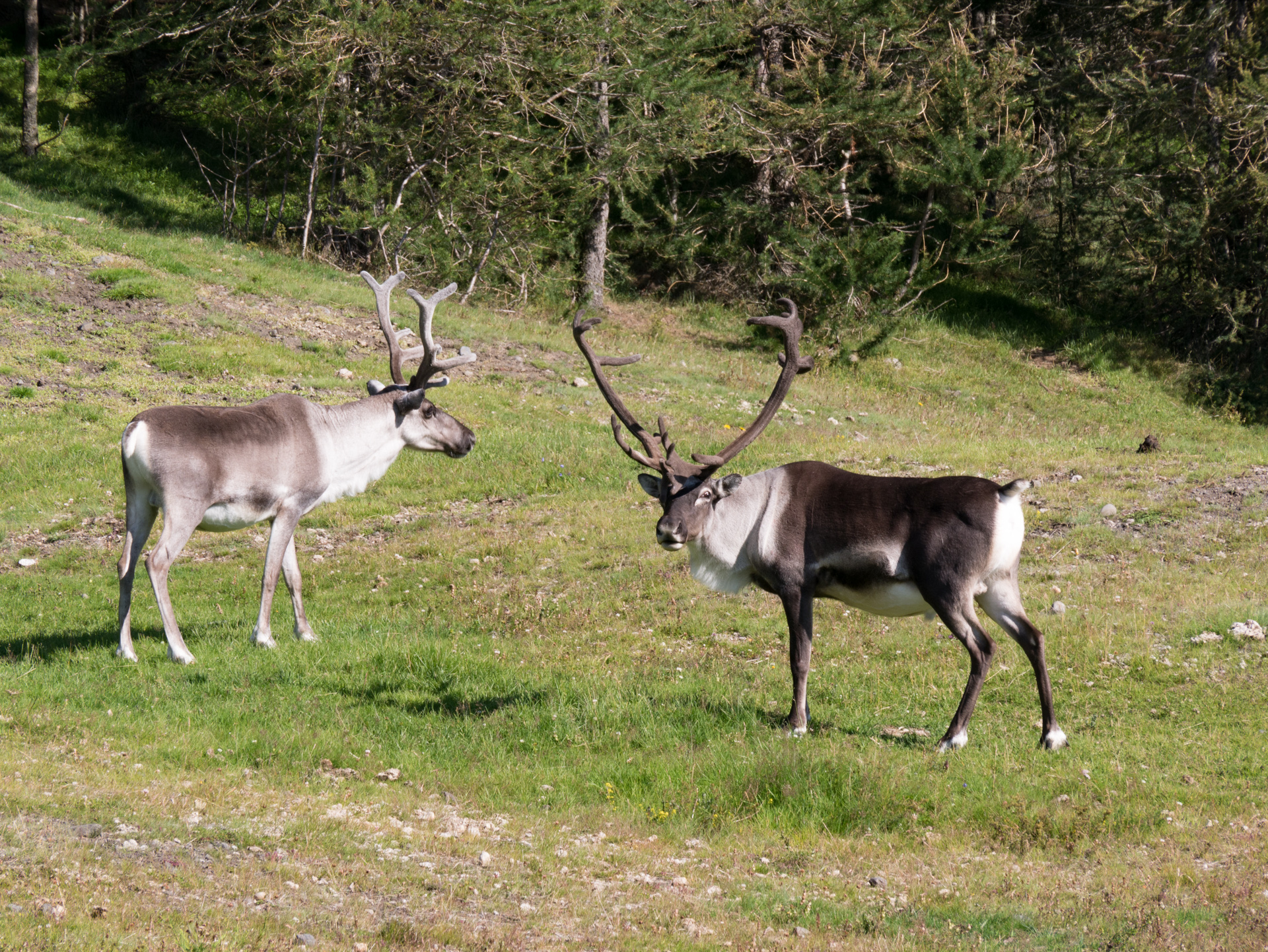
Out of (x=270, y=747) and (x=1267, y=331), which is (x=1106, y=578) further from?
(x=1267, y=331)

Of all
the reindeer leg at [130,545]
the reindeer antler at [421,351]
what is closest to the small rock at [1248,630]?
the reindeer antler at [421,351]

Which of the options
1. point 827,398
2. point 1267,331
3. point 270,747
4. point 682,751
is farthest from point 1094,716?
point 1267,331

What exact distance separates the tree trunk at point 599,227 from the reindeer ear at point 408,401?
16.4 meters

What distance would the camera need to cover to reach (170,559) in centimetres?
1120

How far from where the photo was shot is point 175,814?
6973 mm

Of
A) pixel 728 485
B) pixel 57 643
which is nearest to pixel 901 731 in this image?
pixel 728 485

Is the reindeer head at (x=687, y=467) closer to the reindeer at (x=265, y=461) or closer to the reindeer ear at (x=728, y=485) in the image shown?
the reindeer ear at (x=728, y=485)

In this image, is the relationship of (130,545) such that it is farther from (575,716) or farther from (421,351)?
(575,716)

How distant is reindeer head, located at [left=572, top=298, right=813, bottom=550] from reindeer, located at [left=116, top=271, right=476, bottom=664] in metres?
3.27

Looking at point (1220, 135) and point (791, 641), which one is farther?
point (1220, 135)

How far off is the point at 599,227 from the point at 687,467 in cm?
2054

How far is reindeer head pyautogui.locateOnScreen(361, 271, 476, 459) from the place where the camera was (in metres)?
12.9

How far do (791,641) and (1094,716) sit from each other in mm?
2536

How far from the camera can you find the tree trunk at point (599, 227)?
2828 cm
